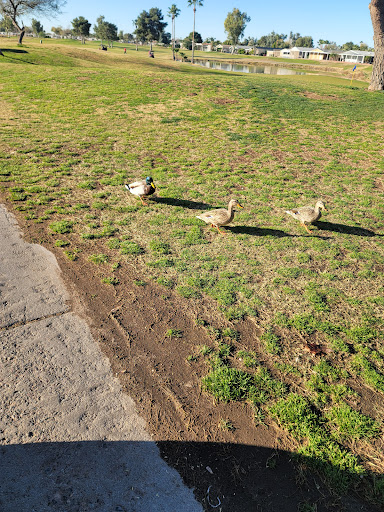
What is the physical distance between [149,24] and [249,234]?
12314 centimetres

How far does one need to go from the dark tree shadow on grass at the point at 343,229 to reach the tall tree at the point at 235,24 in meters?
142

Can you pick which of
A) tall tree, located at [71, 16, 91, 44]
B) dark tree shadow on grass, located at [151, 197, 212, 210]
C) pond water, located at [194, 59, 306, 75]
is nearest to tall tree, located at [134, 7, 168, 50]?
tall tree, located at [71, 16, 91, 44]

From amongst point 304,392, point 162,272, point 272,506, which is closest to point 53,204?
A: point 162,272

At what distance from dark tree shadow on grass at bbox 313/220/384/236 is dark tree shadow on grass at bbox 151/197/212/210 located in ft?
9.49

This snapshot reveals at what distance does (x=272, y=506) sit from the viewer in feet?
10.0

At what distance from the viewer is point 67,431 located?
354 cm

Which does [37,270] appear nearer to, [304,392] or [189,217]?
[189,217]

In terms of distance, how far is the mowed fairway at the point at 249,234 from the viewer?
4.05 meters

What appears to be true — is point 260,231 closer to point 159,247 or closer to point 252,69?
point 159,247

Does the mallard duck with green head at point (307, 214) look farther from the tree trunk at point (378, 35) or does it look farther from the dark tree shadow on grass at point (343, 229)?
the tree trunk at point (378, 35)

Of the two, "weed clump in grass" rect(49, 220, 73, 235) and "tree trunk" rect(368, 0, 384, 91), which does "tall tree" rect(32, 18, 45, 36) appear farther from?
"weed clump in grass" rect(49, 220, 73, 235)

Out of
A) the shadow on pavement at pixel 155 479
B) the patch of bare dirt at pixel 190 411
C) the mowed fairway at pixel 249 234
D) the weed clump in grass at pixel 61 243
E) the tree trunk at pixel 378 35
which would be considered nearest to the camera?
the shadow on pavement at pixel 155 479

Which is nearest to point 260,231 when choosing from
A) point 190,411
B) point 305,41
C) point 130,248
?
point 130,248

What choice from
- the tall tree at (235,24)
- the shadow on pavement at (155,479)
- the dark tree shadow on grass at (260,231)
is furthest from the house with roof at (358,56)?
the shadow on pavement at (155,479)
